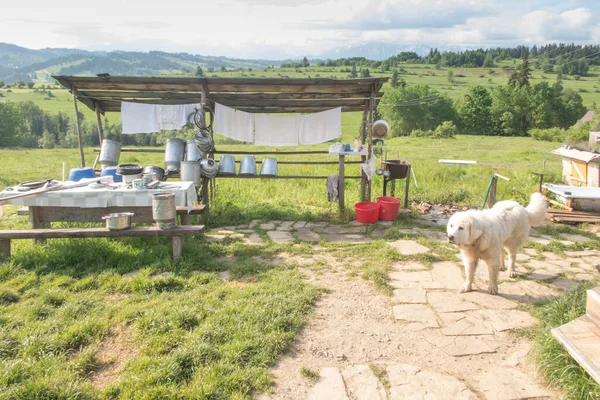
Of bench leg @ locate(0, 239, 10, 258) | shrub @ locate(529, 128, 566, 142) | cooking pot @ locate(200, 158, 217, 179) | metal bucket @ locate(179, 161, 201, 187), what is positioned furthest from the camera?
shrub @ locate(529, 128, 566, 142)

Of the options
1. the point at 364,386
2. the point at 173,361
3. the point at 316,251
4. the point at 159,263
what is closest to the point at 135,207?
the point at 159,263

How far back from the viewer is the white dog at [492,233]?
4410mm

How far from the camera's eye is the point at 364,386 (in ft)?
10.2

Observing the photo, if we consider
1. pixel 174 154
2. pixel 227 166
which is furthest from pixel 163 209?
pixel 227 166

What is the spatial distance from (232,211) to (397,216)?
3.61 metres

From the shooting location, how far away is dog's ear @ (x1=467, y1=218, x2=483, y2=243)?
440 cm

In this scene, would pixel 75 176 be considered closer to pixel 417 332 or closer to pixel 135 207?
pixel 135 207

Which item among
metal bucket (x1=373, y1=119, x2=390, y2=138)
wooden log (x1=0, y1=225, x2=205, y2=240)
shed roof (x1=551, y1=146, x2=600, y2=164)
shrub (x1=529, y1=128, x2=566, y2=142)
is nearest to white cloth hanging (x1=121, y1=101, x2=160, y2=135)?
wooden log (x1=0, y1=225, x2=205, y2=240)

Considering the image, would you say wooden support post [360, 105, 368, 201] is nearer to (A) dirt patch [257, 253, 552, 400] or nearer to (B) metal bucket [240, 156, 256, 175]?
(B) metal bucket [240, 156, 256, 175]

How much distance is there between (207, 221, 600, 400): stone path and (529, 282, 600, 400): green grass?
131mm

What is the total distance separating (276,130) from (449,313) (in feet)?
21.1

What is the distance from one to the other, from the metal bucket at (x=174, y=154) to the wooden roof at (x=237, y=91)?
1.19 m

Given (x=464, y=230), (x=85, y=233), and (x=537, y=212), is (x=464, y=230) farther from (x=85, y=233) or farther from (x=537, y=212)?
(x=85, y=233)

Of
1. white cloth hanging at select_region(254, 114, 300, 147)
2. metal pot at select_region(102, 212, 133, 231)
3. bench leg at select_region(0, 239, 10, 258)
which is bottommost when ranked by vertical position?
bench leg at select_region(0, 239, 10, 258)
